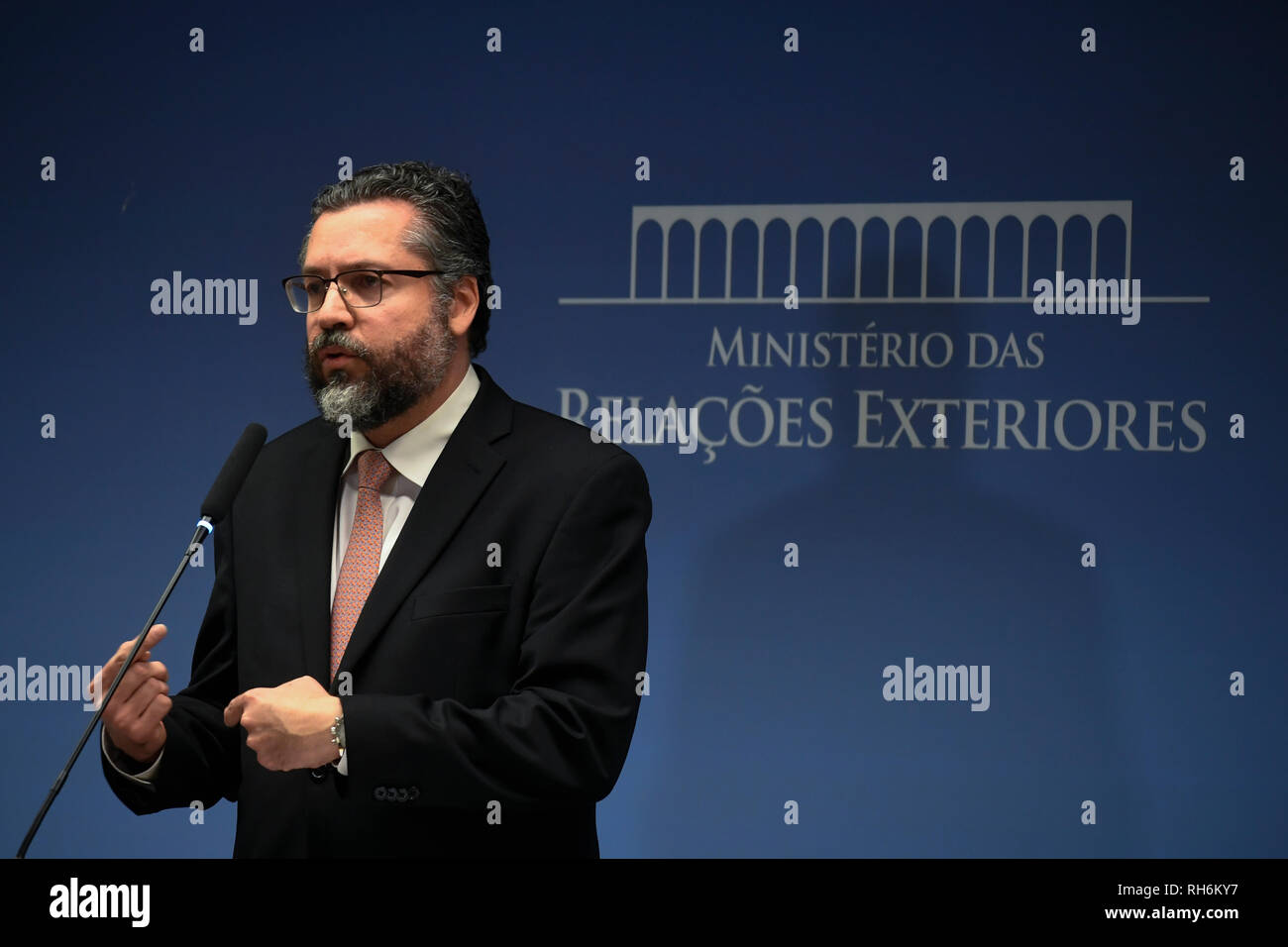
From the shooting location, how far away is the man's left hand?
157cm

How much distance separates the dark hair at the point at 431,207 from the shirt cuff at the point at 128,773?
2.61 ft

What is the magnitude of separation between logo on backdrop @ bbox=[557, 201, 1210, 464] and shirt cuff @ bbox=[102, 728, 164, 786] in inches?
64.3

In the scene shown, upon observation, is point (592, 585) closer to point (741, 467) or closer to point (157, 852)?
point (741, 467)

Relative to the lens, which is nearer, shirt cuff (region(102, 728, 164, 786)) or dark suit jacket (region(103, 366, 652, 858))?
dark suit jacket (region(103, 366, 652, 858))

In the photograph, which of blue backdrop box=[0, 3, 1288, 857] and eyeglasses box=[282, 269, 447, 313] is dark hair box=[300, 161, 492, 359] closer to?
eyeglasses box=[282, 269, 447, 313]

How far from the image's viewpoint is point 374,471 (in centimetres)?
199

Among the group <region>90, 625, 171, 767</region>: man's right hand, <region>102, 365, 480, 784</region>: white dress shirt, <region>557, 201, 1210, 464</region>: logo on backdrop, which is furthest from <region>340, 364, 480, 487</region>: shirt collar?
<region>557, 201, 1210, 464</region>: logo on backdrop

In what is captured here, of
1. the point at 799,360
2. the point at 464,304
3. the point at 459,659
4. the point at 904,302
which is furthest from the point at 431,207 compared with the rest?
the point at 904,302

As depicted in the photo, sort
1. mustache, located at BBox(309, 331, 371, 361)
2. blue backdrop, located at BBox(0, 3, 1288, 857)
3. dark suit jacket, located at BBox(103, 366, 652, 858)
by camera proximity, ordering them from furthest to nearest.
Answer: blue backdrop, located at BBox(0, 3, 1288, 857) < mustache, located at BBox(309, 331, 371, 361) < dark suit jacket, located at BBox(103, 366, 652, 858)

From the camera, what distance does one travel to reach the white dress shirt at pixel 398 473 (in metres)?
1.94

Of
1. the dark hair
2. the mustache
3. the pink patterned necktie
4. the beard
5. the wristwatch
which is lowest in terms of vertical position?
the wristwatch

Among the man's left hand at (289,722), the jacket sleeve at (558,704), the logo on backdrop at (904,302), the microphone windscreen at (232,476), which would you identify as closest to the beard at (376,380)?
the microphone windscreen at (232,476)

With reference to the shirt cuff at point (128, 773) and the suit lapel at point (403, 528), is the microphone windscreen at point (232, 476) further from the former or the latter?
the shirt cuff at point (128, 773)

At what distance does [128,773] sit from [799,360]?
1902 millimetres
